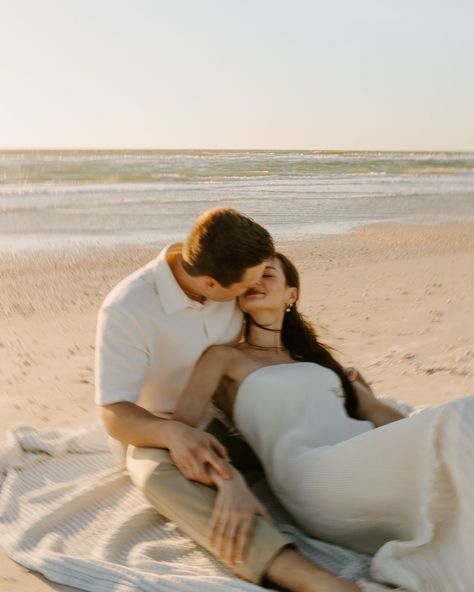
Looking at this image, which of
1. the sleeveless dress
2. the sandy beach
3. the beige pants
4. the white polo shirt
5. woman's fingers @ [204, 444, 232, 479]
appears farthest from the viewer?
the sandy beach

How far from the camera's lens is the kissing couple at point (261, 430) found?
3.12 m

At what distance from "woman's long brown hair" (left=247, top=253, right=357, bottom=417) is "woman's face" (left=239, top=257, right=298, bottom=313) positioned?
0.05m

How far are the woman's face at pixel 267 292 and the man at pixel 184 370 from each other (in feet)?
0.24

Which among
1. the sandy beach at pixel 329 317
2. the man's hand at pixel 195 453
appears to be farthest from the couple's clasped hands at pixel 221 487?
the sandy beach at pixel 329 317

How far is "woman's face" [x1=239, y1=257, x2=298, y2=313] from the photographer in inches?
158

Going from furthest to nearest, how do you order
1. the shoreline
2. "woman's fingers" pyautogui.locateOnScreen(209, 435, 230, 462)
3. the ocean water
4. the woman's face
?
the ocean water, the shoreline, the woman's face, "woman's fingers" pyautogui.locateOnScreen(209, 435, 230, 462)

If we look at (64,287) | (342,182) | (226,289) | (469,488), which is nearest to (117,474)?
(226,289)

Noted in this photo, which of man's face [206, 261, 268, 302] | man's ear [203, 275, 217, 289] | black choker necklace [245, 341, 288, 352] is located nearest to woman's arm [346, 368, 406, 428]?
black choker necklace [245, 341, 288, 352]

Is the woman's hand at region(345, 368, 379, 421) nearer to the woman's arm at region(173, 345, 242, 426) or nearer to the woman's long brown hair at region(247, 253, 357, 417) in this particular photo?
the woman's long brown hair at region(247, 253, 357, 417)

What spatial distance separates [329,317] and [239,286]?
478 centimetres

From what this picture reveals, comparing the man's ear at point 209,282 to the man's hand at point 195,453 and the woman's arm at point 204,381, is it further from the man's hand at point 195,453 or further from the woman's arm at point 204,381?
the man's hand at point 195,453

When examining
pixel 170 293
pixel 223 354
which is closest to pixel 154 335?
pixel 170 293

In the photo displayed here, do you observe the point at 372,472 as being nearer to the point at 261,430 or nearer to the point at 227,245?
the point at 261,430

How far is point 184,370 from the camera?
400 centimetres
